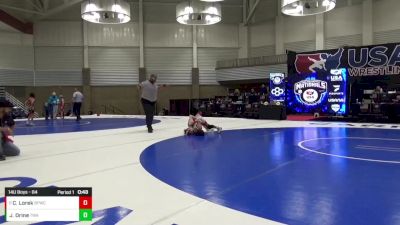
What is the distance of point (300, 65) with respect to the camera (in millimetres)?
19172

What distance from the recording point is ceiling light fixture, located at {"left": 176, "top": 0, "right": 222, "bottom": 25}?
16125mm

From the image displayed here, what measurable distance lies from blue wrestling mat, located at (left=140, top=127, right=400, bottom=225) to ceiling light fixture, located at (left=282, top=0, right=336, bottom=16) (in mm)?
8055

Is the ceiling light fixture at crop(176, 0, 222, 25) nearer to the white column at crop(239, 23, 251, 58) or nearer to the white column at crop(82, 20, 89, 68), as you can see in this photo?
the white column at crop(239, 23, 251, 58)

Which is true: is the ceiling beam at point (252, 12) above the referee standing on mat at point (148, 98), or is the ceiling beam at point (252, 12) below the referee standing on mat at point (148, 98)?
above

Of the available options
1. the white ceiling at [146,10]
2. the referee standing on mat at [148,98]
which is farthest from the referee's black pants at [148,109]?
the white ceiling at [146,10]

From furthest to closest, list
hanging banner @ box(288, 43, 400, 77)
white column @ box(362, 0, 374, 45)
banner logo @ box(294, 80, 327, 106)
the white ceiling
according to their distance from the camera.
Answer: the white ceiling < white column @ box(362, 0, 374, 45) < hanging banner @ box(288, 43, 400, 77) < banner logo @ box(294, 80, 327, 106)

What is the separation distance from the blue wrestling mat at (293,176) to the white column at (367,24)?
18.1 meters

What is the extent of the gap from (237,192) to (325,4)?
1281cm

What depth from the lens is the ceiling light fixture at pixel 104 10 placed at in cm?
1478

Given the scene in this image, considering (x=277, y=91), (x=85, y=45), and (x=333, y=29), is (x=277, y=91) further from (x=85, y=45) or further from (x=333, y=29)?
(x=85, y=45)

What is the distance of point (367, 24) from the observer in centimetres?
2367

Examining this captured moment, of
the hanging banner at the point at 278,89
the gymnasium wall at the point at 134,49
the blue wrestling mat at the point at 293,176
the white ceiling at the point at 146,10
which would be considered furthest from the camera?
the gymnasium wall at the point at 134,49

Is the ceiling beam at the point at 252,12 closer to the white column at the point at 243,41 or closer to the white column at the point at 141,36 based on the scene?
the white column at the point at 243,41

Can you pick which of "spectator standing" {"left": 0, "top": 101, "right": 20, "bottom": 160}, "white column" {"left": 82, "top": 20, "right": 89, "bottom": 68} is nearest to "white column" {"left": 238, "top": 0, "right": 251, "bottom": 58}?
"white column" {"left": 82, "top": 20, "right": 89, "bottom": 68}
